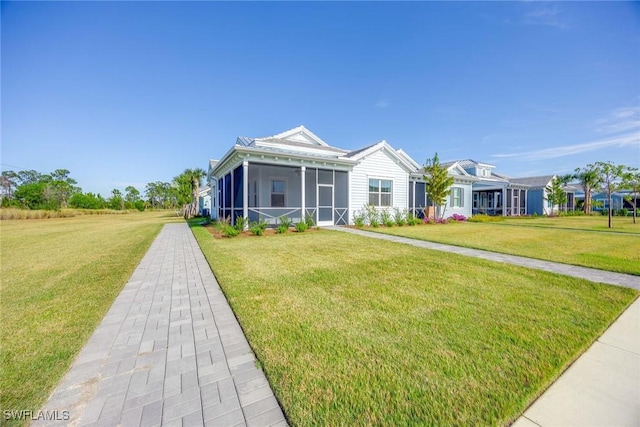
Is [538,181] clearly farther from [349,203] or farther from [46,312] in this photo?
[46,312]

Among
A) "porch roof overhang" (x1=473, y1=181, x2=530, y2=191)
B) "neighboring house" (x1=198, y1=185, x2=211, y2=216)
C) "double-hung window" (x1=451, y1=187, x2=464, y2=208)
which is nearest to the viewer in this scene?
"double-hung window" (x1=451, y1=187, x2=464, y2=208)

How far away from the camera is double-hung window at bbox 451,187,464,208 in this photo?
20.2 meters

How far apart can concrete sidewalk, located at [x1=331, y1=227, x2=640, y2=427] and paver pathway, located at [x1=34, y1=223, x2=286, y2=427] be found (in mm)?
1971

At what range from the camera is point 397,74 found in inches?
624

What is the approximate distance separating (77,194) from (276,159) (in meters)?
61.9

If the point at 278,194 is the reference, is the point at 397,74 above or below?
above

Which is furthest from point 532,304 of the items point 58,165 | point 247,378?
point 58,165

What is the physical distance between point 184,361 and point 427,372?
7.77ft

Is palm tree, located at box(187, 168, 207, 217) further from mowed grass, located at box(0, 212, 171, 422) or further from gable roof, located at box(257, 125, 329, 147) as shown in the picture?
mowed grass, located at box(0, 212, 171, 422)

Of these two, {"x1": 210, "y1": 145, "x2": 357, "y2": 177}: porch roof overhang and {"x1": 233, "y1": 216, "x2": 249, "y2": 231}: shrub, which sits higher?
{"x1": 210, "y1": 145, "x2": 357, "y2": 177}: porch roof overhang

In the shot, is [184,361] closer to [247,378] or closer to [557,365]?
[247,378]

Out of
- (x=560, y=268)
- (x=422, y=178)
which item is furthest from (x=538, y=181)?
(x=560, y=268)

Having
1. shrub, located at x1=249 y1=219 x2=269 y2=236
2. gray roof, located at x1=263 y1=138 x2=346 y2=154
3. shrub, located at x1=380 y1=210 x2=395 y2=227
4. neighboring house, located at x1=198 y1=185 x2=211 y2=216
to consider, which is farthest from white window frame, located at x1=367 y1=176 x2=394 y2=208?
neighboring house, located at x1=198 y1=185 x2=211 y2=216

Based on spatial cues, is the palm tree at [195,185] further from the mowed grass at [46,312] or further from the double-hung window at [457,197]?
the double-hung window at [457,197]
